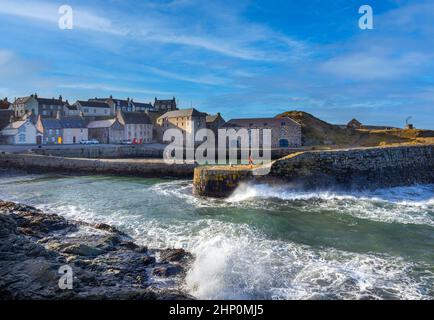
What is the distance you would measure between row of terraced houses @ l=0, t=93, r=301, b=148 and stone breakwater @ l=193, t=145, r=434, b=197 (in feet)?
90.9

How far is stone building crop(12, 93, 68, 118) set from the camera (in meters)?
69.1

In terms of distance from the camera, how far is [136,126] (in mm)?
59062

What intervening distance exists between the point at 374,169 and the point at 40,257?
769 inches

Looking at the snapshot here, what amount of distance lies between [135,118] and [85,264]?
176 ft

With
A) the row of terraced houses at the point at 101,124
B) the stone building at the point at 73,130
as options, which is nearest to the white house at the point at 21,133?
the row of terraced houses at the point at 101,124

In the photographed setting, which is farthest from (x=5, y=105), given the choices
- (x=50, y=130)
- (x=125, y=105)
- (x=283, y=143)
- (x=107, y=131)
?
(x=283, y=143)

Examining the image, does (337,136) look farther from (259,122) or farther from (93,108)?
(93,108)

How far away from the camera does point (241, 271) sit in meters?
8.30

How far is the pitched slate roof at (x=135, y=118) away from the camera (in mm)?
57781

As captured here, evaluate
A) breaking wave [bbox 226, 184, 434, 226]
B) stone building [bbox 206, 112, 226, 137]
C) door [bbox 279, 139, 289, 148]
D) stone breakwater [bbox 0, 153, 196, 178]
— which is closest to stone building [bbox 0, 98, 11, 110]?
stone building [bbox 206, 112, 226, 137]

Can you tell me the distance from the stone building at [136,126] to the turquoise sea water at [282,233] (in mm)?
36404

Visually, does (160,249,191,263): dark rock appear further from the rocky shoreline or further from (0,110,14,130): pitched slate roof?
(0,110,14,130): pitched slate roof

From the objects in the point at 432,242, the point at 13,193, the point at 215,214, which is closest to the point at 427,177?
the point at 432,242

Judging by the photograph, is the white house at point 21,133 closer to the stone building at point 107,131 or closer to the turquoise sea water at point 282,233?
the stone building at point 107,131
